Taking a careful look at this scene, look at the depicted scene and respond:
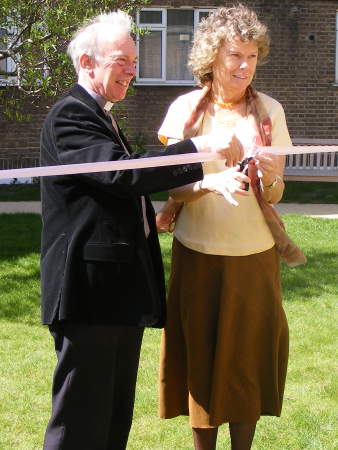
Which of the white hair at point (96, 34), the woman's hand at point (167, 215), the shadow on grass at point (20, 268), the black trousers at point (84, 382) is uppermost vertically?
the white hair at point (96, 34)

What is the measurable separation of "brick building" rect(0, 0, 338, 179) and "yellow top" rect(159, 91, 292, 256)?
13.9 metres

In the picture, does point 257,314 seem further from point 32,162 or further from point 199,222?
point 32,162

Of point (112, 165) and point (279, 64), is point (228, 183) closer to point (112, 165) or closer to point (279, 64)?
point (112, 165)

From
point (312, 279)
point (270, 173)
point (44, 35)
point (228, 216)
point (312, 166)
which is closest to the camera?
point (270, 173)

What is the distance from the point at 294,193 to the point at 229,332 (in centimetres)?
1112

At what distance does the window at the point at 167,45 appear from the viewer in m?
17.8

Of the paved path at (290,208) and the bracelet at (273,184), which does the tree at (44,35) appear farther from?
the bracelet at (273,184)

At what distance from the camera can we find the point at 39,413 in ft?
15.6

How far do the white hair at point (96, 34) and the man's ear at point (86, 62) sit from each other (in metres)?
0.01

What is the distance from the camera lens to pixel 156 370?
18.1ft

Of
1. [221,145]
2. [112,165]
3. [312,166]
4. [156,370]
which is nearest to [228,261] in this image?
[221,145]

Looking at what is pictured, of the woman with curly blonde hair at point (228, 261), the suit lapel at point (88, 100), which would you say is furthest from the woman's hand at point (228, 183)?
the suit lapel at point (88, 100)

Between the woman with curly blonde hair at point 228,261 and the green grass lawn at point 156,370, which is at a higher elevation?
the woman with curly blonde hair at point 228,261

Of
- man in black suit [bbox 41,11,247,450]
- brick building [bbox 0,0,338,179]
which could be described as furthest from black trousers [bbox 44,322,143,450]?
brick building [bbox 0,0,338,179]
